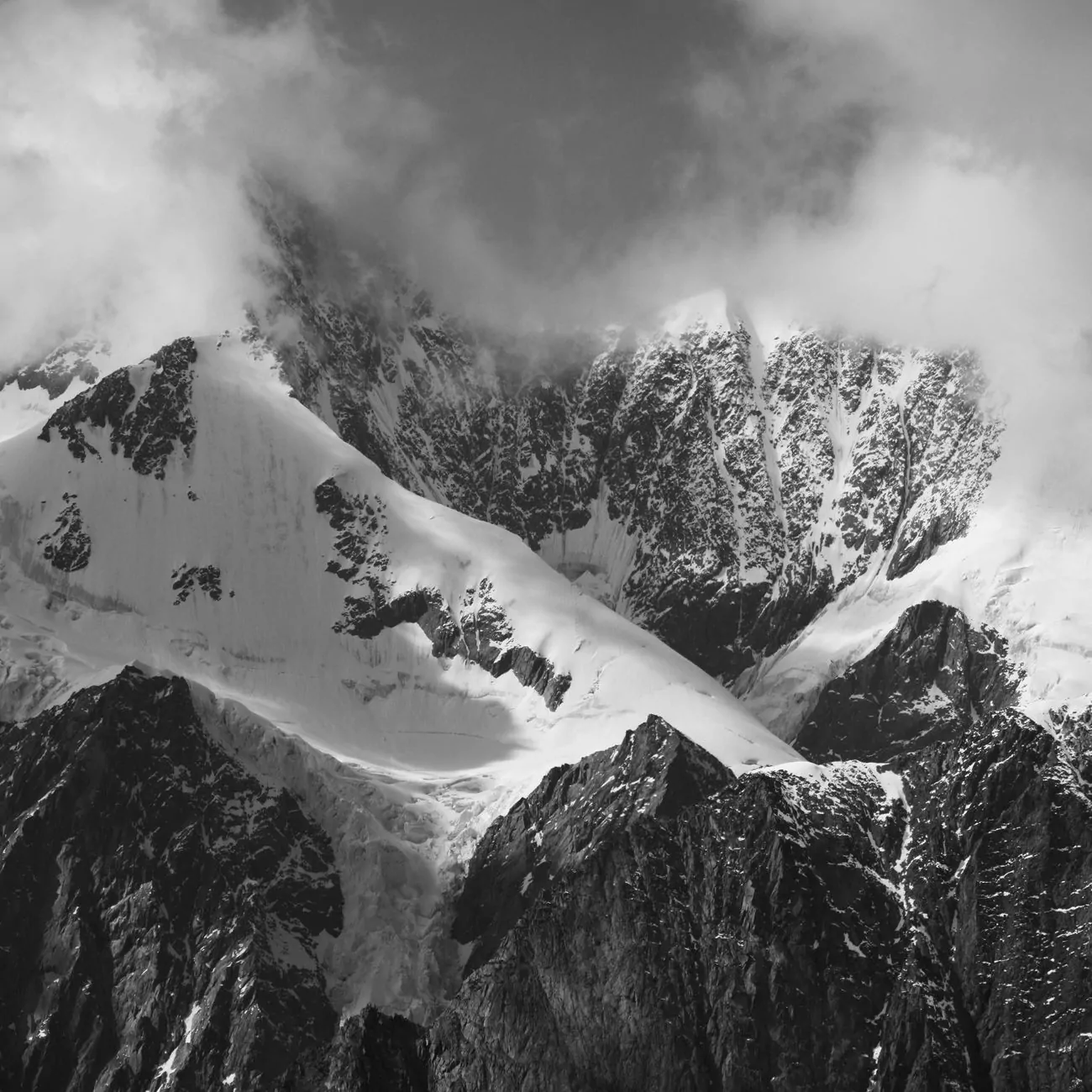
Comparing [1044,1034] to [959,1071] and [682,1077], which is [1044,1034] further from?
[682,1077]

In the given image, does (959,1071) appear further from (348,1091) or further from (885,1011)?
(348,1091)

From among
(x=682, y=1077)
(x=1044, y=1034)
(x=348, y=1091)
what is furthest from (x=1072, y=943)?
(x=348, y=1091)

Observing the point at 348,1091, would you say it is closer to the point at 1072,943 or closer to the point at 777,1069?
the point at 777,1069

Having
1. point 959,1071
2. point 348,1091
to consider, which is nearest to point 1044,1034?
point 959,1071

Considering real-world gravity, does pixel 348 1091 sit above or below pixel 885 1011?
below

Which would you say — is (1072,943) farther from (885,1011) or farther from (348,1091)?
(348,1091)

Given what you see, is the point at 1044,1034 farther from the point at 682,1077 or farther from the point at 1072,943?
the point at 682,1077

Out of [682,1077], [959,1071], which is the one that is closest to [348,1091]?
Answer: [682,1077]
